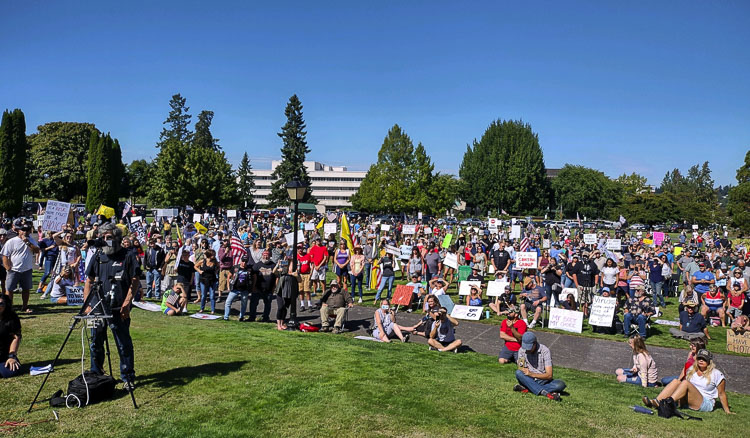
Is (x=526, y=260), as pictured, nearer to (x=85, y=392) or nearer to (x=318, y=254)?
(x=318, y=254)

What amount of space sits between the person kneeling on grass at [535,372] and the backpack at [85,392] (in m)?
5.98

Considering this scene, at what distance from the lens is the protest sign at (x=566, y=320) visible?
14.1 m

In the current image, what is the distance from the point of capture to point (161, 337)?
1034 centimetres

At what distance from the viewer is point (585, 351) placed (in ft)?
40.5

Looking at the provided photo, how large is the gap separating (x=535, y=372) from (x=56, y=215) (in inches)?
640

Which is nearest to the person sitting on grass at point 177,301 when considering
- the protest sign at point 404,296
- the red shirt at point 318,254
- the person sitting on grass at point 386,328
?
the red shirt at point 318,254

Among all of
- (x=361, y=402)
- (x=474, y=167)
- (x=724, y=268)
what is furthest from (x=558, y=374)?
(x=474, y=167)

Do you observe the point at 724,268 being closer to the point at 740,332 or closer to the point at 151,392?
the point at 740,332

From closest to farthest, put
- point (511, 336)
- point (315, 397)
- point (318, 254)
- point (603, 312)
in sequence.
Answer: point (315, 397)
point (511, 336)
point (603, 312)
point (318, 254)

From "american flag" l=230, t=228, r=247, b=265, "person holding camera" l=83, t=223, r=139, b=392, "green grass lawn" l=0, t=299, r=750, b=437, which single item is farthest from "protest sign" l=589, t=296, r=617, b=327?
"person holding camera" l=83, t=223, r=139, b=392

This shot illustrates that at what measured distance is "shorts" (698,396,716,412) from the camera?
7.99 m

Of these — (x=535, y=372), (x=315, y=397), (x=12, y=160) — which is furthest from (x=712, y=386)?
(x=12, y=160)

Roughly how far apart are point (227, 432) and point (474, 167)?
298 feet

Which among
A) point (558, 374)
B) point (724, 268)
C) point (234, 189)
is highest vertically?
point (234, 189)
